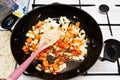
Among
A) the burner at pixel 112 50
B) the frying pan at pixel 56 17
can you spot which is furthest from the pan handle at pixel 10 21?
the burner at pixel 112 50

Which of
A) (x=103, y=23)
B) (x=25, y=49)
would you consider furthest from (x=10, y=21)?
(x=103, y=23)

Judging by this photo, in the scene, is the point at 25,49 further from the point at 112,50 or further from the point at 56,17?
the point at 112,50

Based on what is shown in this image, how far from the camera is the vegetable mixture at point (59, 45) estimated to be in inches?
27.7

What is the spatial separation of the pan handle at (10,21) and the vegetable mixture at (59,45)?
0.07 m

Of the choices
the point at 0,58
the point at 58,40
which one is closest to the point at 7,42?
the point at 0,58

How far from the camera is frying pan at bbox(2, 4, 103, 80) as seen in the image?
672 mm

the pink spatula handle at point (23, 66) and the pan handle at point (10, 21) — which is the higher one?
the pan handle at point (10, 21)

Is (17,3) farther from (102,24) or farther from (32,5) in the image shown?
(102,24)

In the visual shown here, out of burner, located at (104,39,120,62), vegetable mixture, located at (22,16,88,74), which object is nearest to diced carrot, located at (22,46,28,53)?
vegetable mixture, located at (22,16,88,74)

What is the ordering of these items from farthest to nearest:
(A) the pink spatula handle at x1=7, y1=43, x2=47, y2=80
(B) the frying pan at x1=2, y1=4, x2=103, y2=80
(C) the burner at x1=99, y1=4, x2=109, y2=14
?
1. (C) the burner at x1=99, y1=4, x2=109, y2=14
2. (B) the frying pan at x1=2, y1=4, x2=103, y2=80
3. (A) the pink spatula handle at x1=7, y1=43, x2=47, y2=80

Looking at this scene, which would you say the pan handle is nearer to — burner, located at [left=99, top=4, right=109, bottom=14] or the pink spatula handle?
the pink spatula handle

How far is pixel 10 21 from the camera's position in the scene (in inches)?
29.3

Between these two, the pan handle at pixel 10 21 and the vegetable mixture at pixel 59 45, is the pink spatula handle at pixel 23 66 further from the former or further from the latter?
the pan handle at pixel 10 21

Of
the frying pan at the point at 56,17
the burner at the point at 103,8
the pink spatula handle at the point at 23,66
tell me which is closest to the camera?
the pink spatula handle at the point at 23,66
